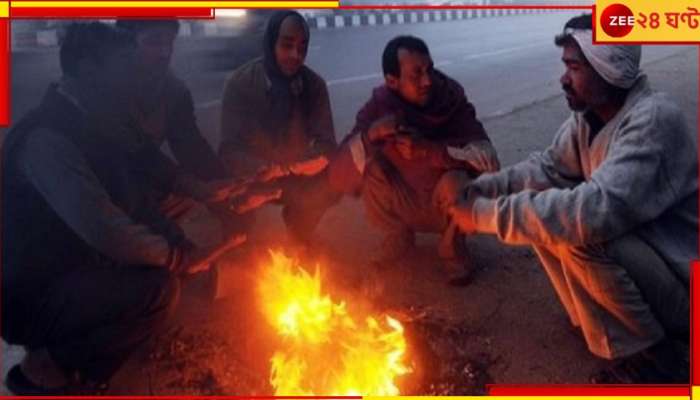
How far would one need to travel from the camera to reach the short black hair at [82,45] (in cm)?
241

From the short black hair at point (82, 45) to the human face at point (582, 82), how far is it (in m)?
1.88

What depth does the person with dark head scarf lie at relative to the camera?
344 centimetres

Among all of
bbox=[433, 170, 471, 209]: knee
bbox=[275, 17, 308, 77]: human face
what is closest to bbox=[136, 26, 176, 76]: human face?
bbox=[275, 17, 308, 77]: human face

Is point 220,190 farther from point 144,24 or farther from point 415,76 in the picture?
point 415,76

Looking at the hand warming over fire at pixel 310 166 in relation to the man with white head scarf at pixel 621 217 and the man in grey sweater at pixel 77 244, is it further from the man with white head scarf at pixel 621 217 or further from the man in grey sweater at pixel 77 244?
the man with white head scarf at pixel 621 217

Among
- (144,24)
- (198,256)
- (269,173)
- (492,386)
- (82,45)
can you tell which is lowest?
(492,386)

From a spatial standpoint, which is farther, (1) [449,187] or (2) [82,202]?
(1) [449,187]

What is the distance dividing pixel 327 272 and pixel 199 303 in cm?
74

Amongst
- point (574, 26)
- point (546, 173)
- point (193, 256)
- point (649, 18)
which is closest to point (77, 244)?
point (193, 256)

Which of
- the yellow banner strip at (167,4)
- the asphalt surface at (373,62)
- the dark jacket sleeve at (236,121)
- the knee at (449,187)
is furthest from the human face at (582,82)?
the dark jacket sleeve at (236,121)

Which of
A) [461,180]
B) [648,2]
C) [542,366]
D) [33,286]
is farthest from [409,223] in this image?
[33,286]

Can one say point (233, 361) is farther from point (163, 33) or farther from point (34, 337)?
point (163, 33)

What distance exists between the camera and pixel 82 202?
7.85ft

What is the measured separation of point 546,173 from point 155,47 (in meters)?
1.98
